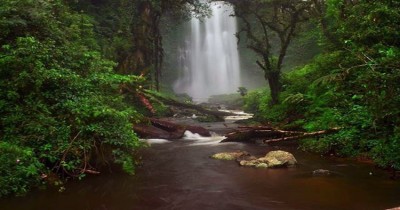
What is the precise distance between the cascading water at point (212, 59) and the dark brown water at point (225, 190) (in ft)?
189

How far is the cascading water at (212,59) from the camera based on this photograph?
221ft

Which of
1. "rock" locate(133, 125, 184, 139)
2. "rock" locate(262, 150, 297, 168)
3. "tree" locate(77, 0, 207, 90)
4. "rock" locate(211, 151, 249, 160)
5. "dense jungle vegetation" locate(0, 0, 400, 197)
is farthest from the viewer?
"tree" locate(77, 0, 207, 90)

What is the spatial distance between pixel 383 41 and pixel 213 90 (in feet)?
191

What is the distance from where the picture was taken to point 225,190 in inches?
295

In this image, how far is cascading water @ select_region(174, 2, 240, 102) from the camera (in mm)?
67250

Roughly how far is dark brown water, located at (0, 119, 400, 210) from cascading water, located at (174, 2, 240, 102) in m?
57.6

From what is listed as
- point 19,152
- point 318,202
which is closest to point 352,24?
point 318,202

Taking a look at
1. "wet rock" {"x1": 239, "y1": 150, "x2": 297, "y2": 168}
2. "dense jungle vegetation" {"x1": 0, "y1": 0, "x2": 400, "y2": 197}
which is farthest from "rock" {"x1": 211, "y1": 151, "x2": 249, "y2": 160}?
"dense jungle vegetation" {"x1": 0, "y1": 0, "x2": 400, "y2": 197}

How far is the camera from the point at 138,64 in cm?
2230

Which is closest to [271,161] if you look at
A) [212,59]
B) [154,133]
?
[154,133]

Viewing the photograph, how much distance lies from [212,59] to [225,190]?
205 ft

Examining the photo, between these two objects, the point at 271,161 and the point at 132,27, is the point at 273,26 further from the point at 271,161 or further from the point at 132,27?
the point at 271,161

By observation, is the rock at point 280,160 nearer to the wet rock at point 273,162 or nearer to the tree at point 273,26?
the wet rock at point 273,162

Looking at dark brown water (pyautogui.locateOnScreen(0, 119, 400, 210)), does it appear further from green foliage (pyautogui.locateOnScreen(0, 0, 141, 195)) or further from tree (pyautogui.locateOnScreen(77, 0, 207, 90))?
tree (pyautogui.locateOnScreen(77, 0, 207, 90))
